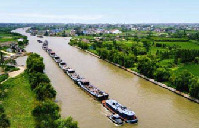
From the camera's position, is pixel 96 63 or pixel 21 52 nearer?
pixel 96 63

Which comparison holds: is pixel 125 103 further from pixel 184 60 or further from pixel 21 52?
pixel 21 52

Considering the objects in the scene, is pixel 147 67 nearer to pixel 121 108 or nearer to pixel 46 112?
pixel 121 108

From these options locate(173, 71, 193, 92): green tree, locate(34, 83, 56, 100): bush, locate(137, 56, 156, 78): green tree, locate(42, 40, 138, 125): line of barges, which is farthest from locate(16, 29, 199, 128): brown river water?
locate(34, 83, 56, 100): bush

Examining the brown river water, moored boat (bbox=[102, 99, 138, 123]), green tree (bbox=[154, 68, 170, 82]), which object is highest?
green tree (bbox=[154, 68, 170, 82])

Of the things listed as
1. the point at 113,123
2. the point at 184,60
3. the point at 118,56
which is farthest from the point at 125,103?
the point at 184,60

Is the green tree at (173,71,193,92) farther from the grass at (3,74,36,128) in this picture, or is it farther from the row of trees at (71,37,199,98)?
the grass at (3,74,36,128)
